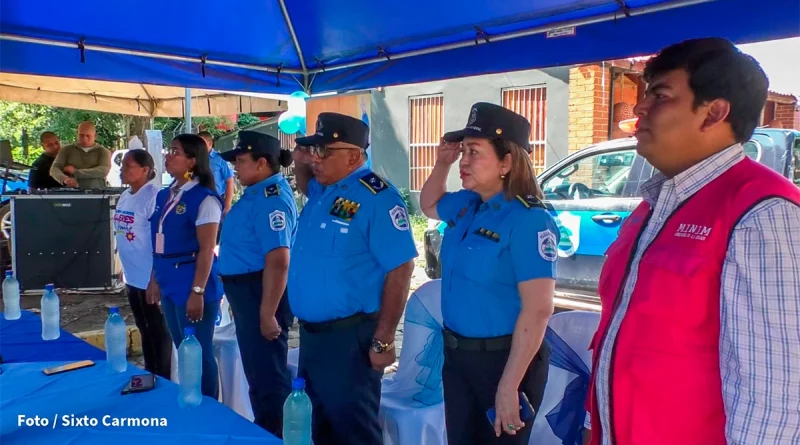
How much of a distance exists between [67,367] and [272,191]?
1.24 meters

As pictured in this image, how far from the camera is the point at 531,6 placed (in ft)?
8.80

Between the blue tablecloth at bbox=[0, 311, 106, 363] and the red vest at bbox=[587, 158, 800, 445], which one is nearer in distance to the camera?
the red vest at bbox=[587, 158, 800, 445]

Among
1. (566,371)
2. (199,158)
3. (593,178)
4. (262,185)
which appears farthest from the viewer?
(593,178)

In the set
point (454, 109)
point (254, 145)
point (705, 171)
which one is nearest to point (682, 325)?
point (705, 171)

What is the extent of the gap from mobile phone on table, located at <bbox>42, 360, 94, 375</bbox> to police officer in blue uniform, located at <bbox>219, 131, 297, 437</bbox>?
825 millimetres

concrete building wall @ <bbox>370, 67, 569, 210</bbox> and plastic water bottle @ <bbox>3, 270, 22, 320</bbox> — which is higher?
concrete building wall @ <bbox>370, 67, 569, 210</bbox>

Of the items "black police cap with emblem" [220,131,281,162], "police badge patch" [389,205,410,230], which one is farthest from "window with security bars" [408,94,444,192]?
"police badge patch" [389,205,410,230]

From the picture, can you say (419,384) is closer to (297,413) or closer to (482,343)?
(482,343)

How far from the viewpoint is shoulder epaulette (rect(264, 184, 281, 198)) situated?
2.96m

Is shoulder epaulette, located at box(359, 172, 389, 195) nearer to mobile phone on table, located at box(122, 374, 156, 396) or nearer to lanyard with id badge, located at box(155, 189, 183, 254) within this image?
mobile phone on table, located at box(122, 374, 156, 396)

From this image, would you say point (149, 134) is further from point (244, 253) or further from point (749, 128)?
point (749, 128)

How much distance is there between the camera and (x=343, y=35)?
11.4ft

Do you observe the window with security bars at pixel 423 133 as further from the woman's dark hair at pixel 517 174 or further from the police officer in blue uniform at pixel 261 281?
the woman's dark hair at pixel 517 174

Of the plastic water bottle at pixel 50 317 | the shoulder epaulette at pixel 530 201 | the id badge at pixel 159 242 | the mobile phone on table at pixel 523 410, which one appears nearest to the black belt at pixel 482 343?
the mobile phone on table at pixel 523 410
